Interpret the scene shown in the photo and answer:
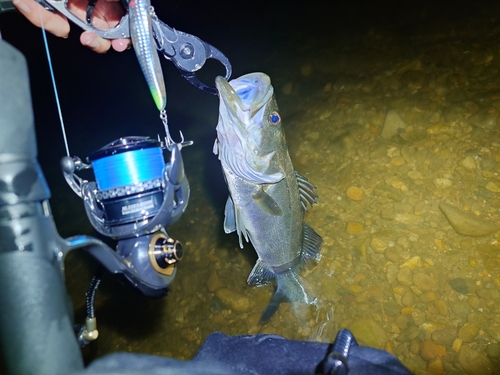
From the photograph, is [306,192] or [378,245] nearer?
[306,192]

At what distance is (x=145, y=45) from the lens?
1470mm

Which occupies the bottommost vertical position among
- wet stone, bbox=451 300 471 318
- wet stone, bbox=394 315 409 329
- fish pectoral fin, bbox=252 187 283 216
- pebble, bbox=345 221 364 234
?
wet stone, bbox=394 315 409 329

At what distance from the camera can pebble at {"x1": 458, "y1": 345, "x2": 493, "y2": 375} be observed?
239 centimetres

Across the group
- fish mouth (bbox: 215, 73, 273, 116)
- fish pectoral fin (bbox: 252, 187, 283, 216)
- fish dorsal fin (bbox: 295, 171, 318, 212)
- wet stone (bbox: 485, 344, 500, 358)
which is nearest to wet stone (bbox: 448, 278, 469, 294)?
wet stone (bbox: 485, 344, 500, 358)

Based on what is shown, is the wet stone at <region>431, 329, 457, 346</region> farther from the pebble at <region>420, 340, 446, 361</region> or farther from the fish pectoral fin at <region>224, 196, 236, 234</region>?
the fish pectoral fin at <region>224, 196, 236, 234</region>

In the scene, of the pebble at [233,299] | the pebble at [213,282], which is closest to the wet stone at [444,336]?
the pebble at [233,299]

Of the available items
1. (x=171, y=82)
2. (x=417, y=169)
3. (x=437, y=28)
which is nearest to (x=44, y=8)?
(x=417, y=169)

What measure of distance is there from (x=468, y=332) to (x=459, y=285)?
34cm

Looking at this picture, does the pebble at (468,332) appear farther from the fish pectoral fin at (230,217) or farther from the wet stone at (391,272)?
the fish pectoral fin at (230,217)

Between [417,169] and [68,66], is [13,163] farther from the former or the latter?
[68,66]

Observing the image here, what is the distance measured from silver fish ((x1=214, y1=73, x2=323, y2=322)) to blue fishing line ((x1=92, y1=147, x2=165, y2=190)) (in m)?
0.62

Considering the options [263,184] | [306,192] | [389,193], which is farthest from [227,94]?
[389,193]

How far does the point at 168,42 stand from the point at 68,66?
7087 mm

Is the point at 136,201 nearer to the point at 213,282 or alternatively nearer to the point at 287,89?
the point at 213,282
